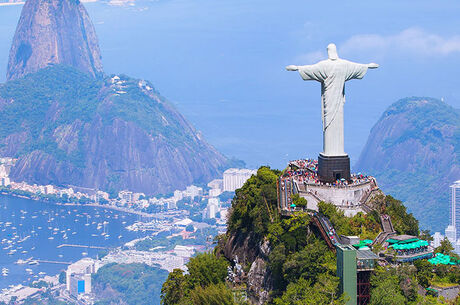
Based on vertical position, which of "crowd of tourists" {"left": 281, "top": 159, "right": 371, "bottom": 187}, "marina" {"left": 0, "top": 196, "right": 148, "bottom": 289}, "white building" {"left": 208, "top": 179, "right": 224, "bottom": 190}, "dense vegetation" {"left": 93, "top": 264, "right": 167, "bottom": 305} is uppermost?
"white building" {"left": 208, "top": 179, "right": 224, "bottom": 190}

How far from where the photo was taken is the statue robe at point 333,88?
107 ft

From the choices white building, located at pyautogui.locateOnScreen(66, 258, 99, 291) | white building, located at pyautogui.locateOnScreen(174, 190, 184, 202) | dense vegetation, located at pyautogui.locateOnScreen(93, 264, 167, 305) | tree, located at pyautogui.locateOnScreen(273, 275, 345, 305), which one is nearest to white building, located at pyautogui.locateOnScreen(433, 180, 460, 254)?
dense vegetation, located at pyautogui.locateOnScreen(93, 264, 167, 305)

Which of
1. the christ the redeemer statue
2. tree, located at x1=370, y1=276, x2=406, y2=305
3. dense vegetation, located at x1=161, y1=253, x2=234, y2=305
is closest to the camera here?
tree, located at x1=370, y1=276, x2=406, y2=305

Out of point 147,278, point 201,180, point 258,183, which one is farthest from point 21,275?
point 258,183

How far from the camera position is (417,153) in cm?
15875

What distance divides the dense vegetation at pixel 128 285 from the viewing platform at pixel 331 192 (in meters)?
84.7

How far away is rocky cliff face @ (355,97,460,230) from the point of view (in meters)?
140

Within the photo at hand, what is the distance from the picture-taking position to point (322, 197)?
32281mm

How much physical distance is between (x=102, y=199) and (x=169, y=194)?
18.9 meters

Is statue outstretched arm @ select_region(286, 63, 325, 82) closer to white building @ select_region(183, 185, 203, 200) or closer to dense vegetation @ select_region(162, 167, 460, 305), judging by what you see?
dense vegetation @ select_region(162, 167, 460, 305)

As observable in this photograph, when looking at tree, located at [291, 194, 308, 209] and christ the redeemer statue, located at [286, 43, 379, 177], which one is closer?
tree, located at [291, 194, 308, 209]

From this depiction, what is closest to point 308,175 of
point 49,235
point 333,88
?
point 333,88

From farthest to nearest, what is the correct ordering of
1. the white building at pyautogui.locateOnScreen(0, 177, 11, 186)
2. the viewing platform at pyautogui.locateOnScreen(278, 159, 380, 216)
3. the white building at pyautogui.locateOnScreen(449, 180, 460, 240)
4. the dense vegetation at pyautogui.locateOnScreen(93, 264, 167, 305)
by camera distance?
the white building at pyautogui.locateOnScreen(0, 177, 11, 186) < the white building at pyautogui.locateOnScreen(449, 180, 460, 240) < the dense vegetation at pyautogui.locateOnScreen(93, 264, 167, 305) < the viewing platform at pyautogui.locateOnScreen(278, 159, 380, 216)

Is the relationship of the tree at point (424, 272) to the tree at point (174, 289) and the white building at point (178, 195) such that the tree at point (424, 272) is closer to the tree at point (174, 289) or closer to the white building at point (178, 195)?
the tree at point (174, 289)
